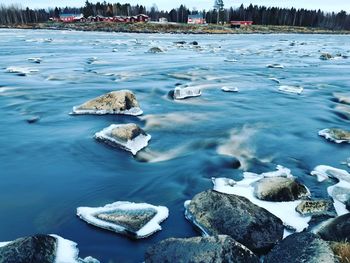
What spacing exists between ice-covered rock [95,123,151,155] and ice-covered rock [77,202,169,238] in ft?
7.24

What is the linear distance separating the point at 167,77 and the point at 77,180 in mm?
11470

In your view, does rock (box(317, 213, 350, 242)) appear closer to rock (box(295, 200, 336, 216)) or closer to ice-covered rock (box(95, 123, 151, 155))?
rock (box(295, 200, 336, 216))

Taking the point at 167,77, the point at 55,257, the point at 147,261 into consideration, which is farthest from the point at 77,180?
the point at 167,77

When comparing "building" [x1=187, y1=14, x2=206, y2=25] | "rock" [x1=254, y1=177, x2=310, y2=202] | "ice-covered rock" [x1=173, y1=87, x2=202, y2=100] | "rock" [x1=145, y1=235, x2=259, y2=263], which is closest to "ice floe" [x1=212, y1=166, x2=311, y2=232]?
"rock" [x1=254, y1=177, x2=310, y2=202]

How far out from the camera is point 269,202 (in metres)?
5.34

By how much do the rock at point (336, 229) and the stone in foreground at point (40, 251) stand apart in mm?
2838

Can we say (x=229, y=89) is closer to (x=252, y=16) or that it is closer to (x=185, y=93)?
(x=185, y=93)

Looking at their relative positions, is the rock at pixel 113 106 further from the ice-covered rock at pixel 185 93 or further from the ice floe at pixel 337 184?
the ice floe at pixel 337 184

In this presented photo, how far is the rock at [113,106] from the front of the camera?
975cm

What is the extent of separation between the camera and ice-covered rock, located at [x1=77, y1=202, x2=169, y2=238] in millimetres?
4547

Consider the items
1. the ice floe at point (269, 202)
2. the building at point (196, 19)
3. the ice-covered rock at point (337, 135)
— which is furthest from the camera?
the building at point (196, 19)

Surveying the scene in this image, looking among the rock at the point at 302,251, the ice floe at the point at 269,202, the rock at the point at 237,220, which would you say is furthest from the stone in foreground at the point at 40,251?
the ice floe at the point at 269,202

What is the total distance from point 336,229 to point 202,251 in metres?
1.90

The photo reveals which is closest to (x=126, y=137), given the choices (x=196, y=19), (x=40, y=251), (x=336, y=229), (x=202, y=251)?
(x=40, y=251)
